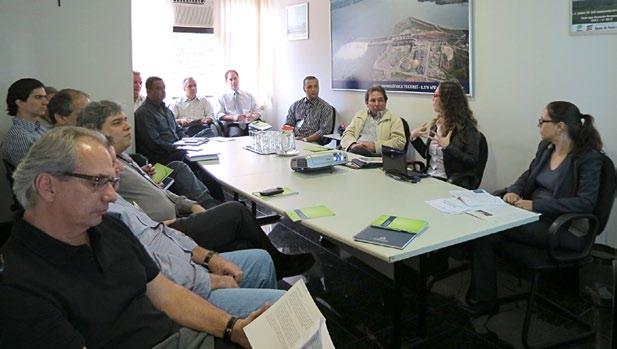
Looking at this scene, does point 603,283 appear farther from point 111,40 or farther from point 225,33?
point 225,33

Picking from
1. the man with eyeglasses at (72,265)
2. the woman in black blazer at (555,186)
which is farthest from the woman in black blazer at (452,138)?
the man with eyeglasses at (72,265)

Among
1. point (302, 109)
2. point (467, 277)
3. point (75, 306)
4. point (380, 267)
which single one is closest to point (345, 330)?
point (380, 267)

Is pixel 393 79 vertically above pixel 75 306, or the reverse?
pixel 393 79

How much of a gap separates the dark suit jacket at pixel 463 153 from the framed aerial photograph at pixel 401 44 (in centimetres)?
90

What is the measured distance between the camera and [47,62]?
3744mm

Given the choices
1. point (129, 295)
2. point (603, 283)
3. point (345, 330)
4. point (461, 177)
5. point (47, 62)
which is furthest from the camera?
point (47, 62)

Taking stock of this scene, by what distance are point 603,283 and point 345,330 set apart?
1.76 metres

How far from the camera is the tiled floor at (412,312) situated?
2418 mm

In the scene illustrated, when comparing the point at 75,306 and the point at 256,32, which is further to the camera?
the point at 256,32

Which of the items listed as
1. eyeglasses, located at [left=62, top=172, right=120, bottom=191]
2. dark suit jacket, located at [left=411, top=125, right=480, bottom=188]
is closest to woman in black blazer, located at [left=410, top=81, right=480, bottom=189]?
dark suit jacket, located at [left=411, top=125, right=480, bottom=188]

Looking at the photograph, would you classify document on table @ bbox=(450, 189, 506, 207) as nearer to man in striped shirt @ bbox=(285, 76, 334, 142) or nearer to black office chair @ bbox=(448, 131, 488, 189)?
black office chair @ bbox=(448, 131, 488, 189)

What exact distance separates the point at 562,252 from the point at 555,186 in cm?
48

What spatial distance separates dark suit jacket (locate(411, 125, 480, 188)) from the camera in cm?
336

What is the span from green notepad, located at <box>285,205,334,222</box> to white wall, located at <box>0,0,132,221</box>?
2501mm
